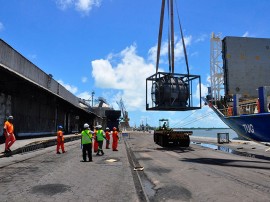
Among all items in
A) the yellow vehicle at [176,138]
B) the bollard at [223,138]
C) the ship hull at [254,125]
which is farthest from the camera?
the bollard at [223,138]

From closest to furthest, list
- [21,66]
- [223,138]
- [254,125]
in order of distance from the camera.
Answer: [254,125]
[21,66]
[223,138]

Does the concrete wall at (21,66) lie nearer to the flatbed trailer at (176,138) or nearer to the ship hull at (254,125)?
the flatbed trailer at (176,138)

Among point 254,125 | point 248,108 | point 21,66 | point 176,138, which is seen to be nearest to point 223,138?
point 176,138

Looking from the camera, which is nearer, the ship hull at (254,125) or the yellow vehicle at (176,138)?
the ship hull at (254,125)

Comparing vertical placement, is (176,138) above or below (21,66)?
below

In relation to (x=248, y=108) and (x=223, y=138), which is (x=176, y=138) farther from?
(x=223, y=138)

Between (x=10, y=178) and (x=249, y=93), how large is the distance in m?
29.5

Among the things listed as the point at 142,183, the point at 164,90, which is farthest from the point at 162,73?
the point at 142,183

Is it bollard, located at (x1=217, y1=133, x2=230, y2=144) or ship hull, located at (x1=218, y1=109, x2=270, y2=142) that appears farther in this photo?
bollard, located at (x1=217, y1=133, x2=230, y2=144)

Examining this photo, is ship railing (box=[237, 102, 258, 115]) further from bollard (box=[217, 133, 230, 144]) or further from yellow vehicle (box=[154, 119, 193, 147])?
bollard (box=[217, 133, 230, 144])

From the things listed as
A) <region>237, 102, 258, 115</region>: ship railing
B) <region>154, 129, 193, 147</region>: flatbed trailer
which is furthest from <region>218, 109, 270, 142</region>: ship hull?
<region>154, 129, 193, 147</region>: flatbed trailer

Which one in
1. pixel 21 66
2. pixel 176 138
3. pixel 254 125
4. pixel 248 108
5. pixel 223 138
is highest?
pixel 21 66

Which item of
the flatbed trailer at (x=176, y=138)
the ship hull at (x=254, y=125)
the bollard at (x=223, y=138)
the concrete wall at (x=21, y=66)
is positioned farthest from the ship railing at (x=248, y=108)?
the bollard at (x=223, y=138)

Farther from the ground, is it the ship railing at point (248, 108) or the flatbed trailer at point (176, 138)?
the ship railing at point (248, 108)
